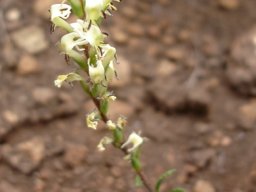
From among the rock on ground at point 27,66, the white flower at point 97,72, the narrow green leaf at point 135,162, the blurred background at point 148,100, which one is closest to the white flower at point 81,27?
the white flower at point 97,72

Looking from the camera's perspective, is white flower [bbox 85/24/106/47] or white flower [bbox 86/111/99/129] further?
white flower [bbox 86/111/99/129]

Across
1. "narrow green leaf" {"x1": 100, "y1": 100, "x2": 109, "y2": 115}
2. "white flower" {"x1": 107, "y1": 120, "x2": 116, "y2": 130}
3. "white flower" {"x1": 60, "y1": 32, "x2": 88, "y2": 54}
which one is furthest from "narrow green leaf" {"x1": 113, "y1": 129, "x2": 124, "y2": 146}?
"white flower" {"x1": 60, "y1": 32, "x2": 88, "y2": 54}

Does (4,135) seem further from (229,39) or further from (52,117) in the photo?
(229,39)

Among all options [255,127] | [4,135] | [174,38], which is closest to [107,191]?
[4,135]

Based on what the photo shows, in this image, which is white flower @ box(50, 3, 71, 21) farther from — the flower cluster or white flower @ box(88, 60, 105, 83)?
A: white flower @ box(88, 60, 105, 83)

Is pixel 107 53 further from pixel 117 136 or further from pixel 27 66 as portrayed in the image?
pixel 27 66

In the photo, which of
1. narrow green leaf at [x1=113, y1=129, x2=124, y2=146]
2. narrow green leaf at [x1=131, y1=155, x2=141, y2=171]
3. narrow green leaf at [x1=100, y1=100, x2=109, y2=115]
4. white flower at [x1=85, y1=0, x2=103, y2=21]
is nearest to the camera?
white flower at [x1=85, y1=0, x2=103, y2=21]
